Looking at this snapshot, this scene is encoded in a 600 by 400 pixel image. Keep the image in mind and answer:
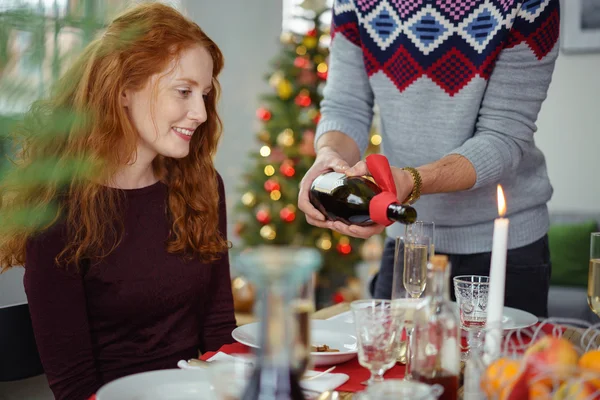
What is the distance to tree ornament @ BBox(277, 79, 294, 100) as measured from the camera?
4.21m

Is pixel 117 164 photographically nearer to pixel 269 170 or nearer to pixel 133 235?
pixel 133 235

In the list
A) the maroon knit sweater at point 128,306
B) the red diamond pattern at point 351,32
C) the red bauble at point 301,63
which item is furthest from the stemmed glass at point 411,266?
the red bauble at point 301,63

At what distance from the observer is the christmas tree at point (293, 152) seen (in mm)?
4148

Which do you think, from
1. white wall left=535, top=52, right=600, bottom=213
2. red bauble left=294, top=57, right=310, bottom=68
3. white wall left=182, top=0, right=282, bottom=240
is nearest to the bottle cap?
red bauble left=294, top=57, right=310, bottom=68

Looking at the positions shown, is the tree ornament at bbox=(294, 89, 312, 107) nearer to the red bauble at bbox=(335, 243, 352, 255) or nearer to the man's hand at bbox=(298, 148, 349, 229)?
the red bauble at bbox=(335, 243, 352, 255)

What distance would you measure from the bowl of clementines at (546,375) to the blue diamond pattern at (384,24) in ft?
3.69

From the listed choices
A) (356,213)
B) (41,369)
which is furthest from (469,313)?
(41,369)

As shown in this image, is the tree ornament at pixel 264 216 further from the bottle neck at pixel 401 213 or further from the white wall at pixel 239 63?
the bottle neck at pixel 401 213

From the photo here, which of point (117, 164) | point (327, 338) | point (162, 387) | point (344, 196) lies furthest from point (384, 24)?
point (162, 387)

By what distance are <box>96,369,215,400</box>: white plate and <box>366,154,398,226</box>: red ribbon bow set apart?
0.39 meters

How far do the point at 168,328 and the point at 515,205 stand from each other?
2.93 feet

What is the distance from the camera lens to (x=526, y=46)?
1610mm

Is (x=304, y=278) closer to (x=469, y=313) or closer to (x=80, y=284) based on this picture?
(x=469, y=313)

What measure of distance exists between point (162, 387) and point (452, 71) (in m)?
1.10
